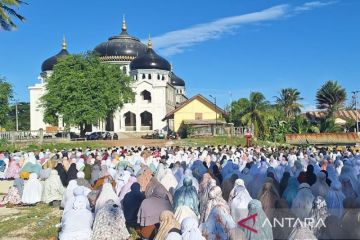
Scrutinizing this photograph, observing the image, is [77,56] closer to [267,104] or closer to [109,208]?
[267,104]

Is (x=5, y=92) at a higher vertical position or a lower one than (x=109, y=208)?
higher

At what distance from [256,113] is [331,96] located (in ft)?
55.8

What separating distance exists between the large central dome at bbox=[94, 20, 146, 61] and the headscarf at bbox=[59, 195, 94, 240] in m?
45.0

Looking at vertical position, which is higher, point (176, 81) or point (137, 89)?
point (176, 81)

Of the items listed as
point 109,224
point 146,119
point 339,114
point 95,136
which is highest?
point 146,119

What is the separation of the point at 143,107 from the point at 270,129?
1681 cm

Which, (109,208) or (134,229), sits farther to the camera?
(134,229)

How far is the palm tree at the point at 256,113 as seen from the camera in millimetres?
36000

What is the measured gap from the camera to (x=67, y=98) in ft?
118

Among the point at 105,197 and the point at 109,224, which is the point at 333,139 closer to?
the point at 105,197

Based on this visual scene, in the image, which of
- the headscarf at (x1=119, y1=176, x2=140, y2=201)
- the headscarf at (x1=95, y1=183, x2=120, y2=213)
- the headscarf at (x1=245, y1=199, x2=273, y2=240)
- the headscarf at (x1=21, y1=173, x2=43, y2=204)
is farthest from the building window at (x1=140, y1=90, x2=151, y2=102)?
the headscarf at (x1=245, y1=199, x2=273, y2=240)

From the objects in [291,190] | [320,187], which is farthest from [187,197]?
[320,187]

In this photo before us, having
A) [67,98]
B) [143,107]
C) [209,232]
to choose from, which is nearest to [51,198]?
[209,232]

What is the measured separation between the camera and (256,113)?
36.2m
